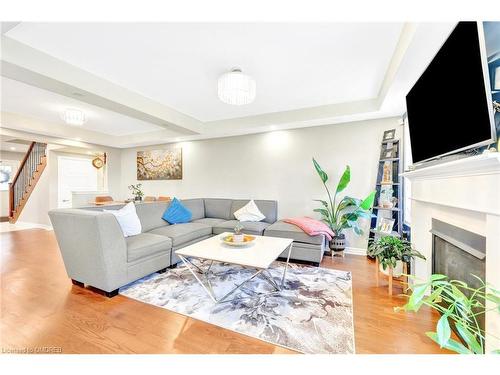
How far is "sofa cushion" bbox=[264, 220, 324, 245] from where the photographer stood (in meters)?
3.00

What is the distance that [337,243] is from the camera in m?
3.43

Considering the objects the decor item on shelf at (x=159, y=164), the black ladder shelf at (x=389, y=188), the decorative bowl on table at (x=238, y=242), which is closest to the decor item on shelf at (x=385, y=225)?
the black ladder shelf at (x=389, y=188)

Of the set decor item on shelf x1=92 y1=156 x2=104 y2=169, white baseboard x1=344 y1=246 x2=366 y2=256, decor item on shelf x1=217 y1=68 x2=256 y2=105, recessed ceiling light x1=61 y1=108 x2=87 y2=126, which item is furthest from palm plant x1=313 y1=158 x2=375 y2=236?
decor item on shelf x1=92 y1=156 x2=104 y2=169

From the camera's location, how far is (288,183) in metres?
4.17

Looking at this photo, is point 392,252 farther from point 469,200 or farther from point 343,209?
point 343,209

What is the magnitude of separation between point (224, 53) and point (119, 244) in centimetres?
219

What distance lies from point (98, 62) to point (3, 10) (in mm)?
1471

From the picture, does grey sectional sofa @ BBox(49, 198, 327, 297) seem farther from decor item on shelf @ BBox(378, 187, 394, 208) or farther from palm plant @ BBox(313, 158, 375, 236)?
decor item on shelf @ BBox(378, 187, 394, 208)

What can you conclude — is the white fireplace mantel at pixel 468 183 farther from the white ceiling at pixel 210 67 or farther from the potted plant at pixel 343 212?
the potted plant at pixel 343 212

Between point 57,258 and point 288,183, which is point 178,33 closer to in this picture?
point 288,183

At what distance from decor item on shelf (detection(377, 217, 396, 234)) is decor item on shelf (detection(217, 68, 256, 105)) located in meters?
2.65

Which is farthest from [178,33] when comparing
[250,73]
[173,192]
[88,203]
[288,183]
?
[88,203]

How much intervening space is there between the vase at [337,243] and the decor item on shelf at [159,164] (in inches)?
149
